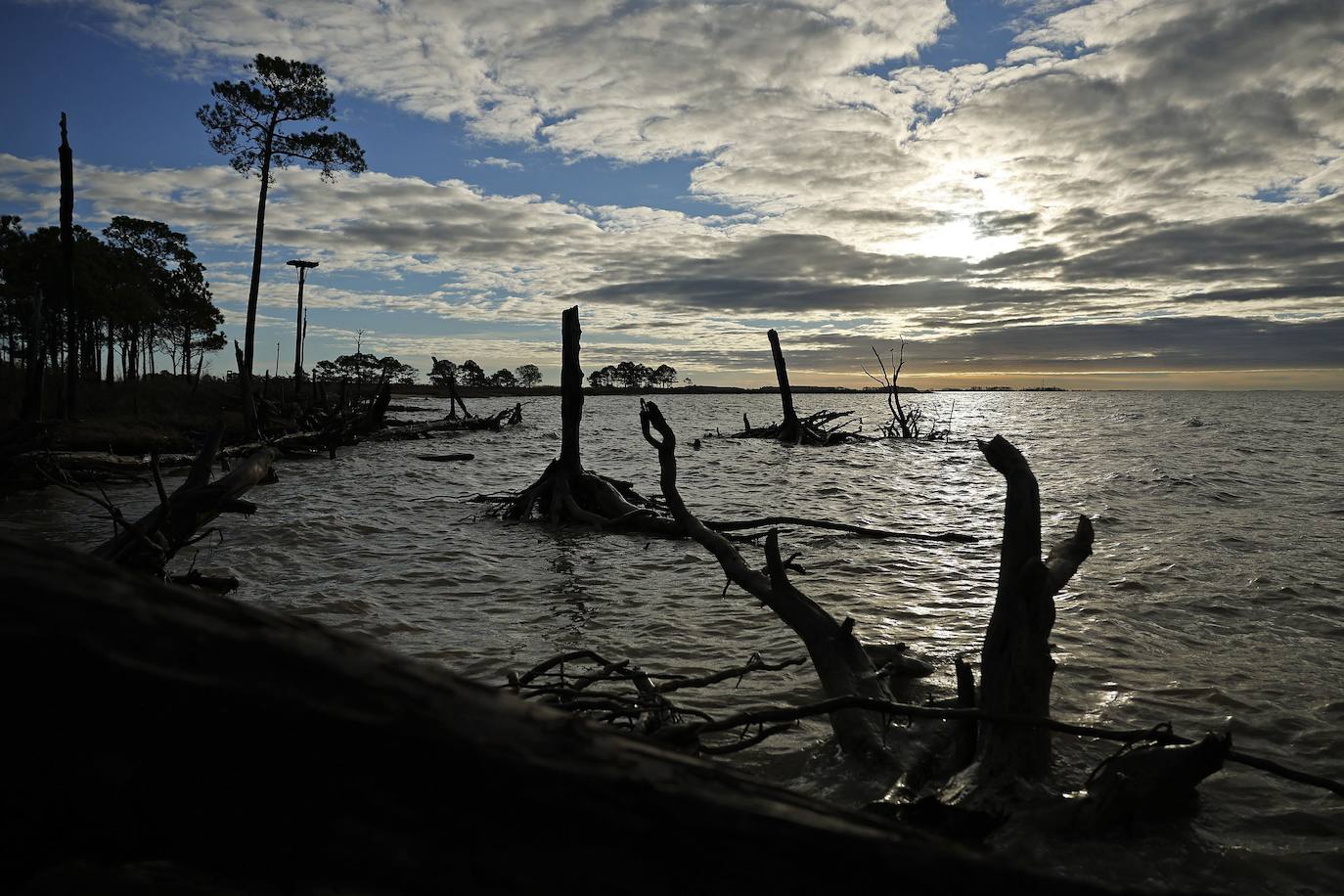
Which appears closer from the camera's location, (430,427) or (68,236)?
(68,236)

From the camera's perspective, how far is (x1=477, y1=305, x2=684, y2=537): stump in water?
10.7 m

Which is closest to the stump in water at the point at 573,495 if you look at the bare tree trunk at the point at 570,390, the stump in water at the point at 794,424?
the bare tree trunk at the point at 570,390

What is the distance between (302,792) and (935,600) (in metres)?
6.52

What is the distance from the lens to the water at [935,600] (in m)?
3.51

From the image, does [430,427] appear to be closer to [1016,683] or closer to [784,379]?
[784,379]

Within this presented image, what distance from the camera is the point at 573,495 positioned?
38.2 ft

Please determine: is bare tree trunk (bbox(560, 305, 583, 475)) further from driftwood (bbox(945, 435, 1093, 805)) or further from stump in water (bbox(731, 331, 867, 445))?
stump in water (bbox(731, 331, 867, 445))

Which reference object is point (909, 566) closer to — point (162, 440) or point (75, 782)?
point (75, 782)

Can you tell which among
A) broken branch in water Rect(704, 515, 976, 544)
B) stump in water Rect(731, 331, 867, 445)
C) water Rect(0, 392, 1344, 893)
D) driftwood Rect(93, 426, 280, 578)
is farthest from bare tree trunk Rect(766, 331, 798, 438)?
driftwood Rect(93, 426, 280, 578)

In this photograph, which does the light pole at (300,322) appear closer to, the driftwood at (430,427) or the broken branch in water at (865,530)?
the driftwood at (430,427)

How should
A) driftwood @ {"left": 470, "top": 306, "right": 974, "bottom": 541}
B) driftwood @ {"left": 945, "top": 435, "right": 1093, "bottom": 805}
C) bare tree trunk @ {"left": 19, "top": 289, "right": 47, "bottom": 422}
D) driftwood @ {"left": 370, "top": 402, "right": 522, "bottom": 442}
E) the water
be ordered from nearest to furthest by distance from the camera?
driftwood @ {"left": 945, "top": 435, "right": 1093, "bottom": 805}, the water, driftwood @ {"left": 470, "top": 306, "right": 974, "bottom": 541}, bare tree trunk @ {"left": 19, "top": 289, "right": 47, "bottom": 422}, driftwood @ {"left": 370, "top": 402, "right": 522, "bottom": 442}

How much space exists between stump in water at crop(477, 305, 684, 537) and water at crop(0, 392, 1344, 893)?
465 mm

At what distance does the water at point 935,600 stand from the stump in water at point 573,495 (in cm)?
47

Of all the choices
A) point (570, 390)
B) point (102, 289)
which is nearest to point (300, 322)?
point (102, 289)
